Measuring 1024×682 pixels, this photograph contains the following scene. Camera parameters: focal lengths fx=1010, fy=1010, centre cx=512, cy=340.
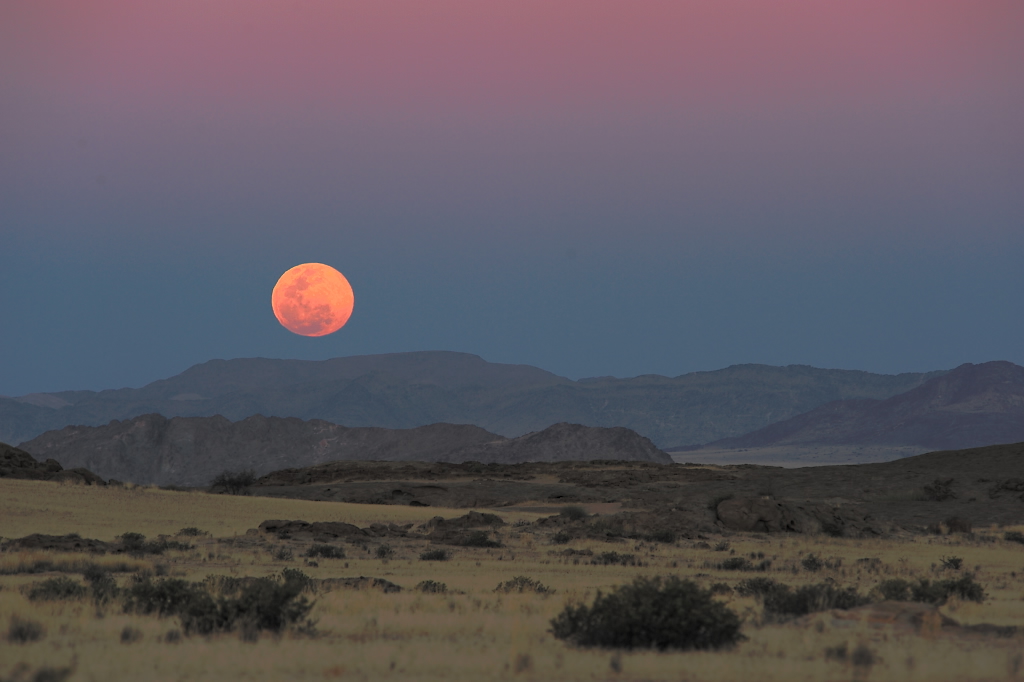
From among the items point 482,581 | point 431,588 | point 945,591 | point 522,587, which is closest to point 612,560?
point 482,581

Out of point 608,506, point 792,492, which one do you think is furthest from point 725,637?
point 792,492

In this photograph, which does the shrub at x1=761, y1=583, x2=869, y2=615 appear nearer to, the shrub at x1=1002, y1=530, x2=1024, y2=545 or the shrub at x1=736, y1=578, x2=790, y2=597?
the shrub at x1=736, y1=578, x2=790, y2=597

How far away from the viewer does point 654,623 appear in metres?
11.9

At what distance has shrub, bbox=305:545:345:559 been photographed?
88.1ft

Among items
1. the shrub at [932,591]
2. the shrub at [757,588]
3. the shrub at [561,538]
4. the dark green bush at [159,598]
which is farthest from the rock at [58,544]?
the shrub at [932,591]

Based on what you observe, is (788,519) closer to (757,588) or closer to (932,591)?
(757,588)

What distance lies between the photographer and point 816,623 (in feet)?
44.5

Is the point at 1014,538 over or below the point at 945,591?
below

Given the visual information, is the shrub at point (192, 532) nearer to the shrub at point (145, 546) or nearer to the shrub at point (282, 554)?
the shrub at point (145, 546)

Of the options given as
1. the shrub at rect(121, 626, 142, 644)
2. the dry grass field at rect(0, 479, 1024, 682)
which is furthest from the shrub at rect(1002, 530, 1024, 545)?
the shrub at rect(121, 626, 142, 644)

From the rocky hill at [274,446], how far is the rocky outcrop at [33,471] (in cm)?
7363

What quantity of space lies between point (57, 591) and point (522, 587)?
8248 millimetres

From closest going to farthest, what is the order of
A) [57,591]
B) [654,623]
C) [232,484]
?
[654,623] → [57,591] → [232,484]

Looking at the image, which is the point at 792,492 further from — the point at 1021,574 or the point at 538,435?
the point at 538,435
